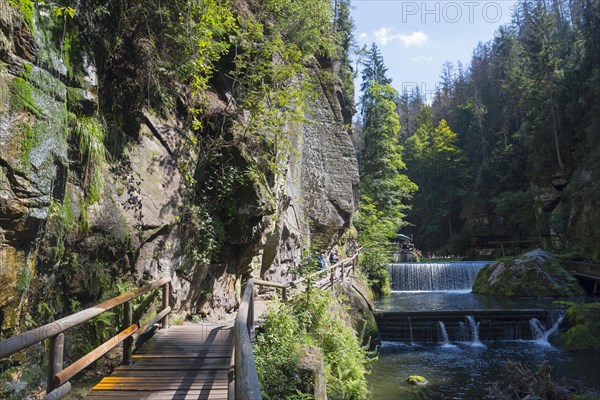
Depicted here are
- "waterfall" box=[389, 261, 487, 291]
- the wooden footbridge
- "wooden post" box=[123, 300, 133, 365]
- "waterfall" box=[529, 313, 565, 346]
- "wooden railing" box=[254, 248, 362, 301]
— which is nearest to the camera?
the wooden footbridge

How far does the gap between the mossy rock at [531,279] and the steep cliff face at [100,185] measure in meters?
16.2

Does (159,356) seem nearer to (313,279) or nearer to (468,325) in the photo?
(313,279)

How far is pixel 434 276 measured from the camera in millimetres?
28422

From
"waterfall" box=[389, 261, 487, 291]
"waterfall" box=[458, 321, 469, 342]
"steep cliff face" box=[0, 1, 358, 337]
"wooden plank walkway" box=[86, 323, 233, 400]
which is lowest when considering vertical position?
"waterfall" box=[458, 321, 469, 342]

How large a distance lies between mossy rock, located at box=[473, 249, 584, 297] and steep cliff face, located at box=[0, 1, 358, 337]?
16.2m

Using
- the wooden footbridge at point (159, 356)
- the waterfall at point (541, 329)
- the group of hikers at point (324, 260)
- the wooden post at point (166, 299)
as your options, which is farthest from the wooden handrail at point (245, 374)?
the waterfall at point (541, 329)

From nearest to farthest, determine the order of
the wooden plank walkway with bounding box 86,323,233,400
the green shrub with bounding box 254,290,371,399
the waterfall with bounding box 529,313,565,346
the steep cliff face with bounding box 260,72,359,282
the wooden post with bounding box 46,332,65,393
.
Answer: the wooden post with bounding box 46,332,65,393, the wooden plank walkway with bounding box 86,323,233,400, the green shrub with bounding box 254,290,371,399, the steep cliff face with bounding box 260,72,359,282, the waterfall with bounding box 529,313,565,346

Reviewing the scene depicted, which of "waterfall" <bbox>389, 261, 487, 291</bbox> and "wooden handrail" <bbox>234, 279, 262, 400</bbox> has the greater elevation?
"wooden handrail" <bbox>234, 279, 262, 400</bbox>

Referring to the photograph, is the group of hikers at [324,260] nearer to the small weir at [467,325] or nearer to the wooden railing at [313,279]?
the wooden railing at [313,279]

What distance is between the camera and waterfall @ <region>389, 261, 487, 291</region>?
27688 mm

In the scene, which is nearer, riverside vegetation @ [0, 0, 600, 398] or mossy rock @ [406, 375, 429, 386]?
riverside vegetation @ [0, 0, 600, 398]

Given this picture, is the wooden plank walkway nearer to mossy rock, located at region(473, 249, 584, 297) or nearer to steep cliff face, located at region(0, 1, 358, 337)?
steep cliff face, located at region(0, 1, 358, 337)

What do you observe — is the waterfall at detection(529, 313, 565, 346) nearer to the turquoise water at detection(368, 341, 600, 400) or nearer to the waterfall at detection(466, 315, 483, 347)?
the turquoise water at detection(368, 341, 600, 400)

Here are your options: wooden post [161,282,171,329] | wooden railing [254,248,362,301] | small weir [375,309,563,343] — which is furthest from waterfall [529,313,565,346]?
wooden post [161,282,171,329]
